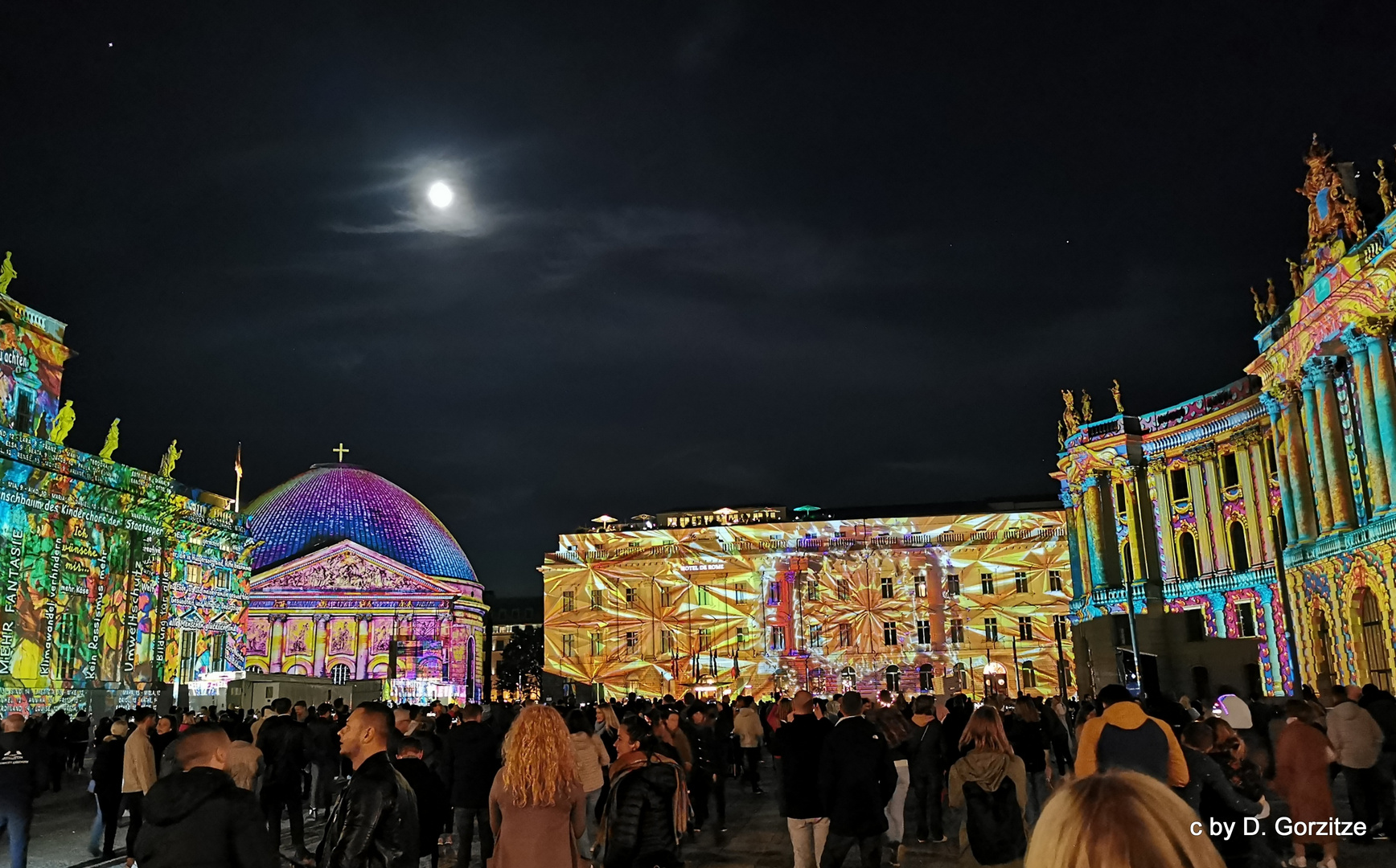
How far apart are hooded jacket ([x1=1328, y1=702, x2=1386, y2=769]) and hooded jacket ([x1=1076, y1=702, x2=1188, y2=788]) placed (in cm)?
692

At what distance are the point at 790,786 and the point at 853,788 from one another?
51.5 inches

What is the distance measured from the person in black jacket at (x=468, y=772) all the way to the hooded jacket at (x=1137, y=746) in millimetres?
6684

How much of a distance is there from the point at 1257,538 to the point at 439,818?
164 ft

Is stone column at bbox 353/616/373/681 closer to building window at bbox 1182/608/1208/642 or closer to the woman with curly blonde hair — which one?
building window at bbox 1182/608/1208/642

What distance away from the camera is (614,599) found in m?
74.3

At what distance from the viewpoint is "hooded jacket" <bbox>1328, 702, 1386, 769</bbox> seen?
12508 mm

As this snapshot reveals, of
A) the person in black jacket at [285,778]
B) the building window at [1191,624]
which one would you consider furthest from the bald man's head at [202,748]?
the building window at [1191,624]

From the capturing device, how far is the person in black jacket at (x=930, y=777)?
49.2 feet

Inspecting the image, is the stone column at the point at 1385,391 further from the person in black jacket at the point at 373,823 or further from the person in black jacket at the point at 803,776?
the person in black jacket at the point at 373,823

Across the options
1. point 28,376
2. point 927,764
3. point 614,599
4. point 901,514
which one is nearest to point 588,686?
point 614,599

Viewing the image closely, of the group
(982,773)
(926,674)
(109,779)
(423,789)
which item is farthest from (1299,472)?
(109,779)

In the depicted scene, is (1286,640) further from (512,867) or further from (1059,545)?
(512,867)

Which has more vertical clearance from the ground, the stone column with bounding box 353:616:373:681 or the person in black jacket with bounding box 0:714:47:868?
the stone column with bounding box 353:616:373:681

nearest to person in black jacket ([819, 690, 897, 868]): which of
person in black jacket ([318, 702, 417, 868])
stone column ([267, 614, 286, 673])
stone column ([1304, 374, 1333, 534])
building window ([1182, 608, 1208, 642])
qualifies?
person in black jacket ([318, 702, 417, 868])
